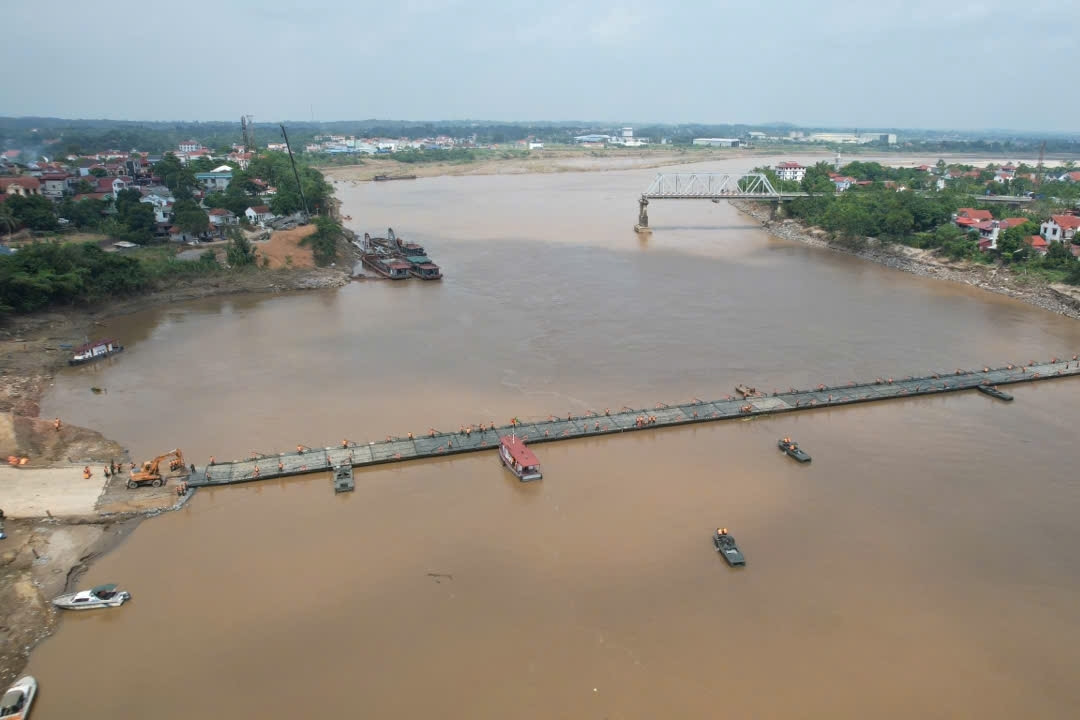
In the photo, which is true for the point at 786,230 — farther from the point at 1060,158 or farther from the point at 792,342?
the point at 1060,158

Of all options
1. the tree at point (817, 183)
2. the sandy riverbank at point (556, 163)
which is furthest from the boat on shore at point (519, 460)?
the sandy riverbank at point (556, 163)

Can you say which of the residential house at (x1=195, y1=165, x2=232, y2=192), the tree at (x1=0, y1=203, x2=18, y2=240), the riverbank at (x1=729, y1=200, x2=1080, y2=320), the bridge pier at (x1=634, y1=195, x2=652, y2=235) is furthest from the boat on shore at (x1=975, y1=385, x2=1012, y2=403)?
the residential house at (x1=195, y1=165, x2=232, y2=192)

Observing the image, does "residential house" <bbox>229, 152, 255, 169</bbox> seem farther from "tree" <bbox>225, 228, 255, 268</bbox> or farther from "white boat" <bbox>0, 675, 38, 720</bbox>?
"white boat" <bbox>0, 675, 38, 720</bbox>

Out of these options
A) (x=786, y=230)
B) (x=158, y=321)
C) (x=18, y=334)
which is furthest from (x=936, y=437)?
(x=786, y=230)

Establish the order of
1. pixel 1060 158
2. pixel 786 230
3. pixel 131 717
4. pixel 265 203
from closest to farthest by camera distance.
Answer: pixel 131 717 → pixel 265 203 → pixel 786 230 → pixel 1060 158

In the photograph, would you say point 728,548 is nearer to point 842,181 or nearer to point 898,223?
point 898,223

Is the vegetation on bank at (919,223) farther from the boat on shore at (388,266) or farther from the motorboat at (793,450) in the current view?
the boat on shore at (388,266)
